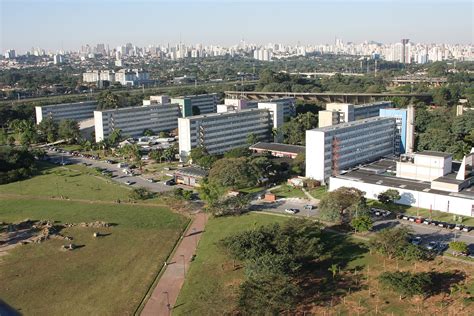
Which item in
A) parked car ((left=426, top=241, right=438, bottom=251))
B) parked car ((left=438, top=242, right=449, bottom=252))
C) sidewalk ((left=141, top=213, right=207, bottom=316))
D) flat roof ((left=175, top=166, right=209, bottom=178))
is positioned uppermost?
flat roof ((left=175, top=166, right=209, bottom=178))

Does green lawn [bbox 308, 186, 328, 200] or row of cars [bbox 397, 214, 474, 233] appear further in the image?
green lawn [bbox 308, 186, 328, 200]

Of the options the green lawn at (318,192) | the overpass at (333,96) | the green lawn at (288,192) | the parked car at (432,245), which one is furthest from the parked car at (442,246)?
the overpass at (333,96)

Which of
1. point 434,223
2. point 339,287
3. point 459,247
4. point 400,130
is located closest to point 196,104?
point 400,130

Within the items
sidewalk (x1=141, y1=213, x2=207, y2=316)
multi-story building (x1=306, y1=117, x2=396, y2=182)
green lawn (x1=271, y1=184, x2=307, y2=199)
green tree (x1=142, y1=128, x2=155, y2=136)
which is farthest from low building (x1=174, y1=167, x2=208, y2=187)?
green tree (x1=142, y1=128, x2=155, y2=136)

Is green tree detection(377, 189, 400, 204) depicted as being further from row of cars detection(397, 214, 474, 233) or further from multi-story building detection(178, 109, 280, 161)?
multi-story building detection(178, 109, 280, 161)

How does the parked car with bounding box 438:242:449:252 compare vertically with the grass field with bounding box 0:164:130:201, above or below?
below

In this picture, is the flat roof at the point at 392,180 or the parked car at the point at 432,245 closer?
the parked car at the point at 432,245

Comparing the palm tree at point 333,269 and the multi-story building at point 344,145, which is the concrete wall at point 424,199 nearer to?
the multi-story building at point 344,145

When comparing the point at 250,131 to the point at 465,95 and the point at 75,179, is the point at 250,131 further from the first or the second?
Result: the point at 465,95
